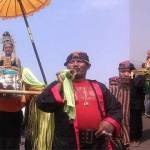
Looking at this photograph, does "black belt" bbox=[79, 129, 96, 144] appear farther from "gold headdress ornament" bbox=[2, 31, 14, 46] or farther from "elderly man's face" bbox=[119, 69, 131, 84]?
"elderly man's face" bbox=[119, 69, 131, 84]

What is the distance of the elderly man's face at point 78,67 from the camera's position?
5.04 meters

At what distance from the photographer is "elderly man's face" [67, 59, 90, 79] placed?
504 cm

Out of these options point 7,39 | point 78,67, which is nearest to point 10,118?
point 7,39

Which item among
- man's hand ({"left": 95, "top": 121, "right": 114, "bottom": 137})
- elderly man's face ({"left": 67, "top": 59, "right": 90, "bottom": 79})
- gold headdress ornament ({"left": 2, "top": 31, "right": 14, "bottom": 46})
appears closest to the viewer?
man's hand ({"left": 95, "top": 121, "right": 114, "bottom": 137})

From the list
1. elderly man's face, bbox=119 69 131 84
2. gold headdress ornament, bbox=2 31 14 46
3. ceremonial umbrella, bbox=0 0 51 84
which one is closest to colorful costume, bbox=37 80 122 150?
gold headdress ornament, bbox=2 31 14 46

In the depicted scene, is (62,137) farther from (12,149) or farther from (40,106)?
(12,149)

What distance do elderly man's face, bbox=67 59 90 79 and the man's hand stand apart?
0.54 meters

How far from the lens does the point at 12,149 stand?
6.28 m

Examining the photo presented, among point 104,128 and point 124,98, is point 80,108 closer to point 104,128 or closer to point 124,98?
point 104,128

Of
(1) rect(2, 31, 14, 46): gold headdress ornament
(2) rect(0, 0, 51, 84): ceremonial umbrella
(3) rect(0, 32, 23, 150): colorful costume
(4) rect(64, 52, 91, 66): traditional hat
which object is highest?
(2) rect(0, 0, 51, 84): ceremonial umbrella

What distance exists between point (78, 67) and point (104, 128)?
0.69 metres

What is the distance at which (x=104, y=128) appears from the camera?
15.7 ft

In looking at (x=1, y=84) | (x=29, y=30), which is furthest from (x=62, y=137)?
(x=29, y=30)

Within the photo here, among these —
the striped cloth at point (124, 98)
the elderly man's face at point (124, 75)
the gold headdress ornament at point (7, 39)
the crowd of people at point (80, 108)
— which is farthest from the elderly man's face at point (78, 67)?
the elderly man's face at point (124, 75)
